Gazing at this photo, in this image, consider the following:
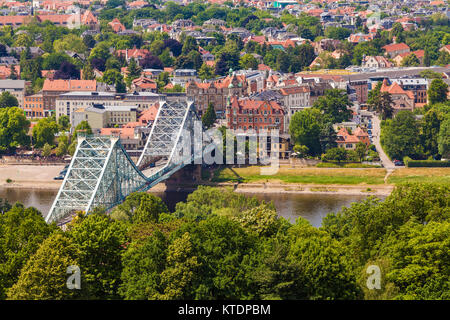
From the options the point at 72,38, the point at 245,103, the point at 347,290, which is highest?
the point at 72,38

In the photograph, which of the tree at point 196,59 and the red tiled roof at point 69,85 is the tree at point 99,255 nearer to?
the red tiled roof at point 69,85

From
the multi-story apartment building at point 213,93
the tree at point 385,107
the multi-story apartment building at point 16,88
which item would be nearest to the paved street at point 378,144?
the tree at point 385,107

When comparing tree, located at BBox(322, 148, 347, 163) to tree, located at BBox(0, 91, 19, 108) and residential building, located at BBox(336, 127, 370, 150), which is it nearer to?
residential building, located at BBox(336, 127, 370, 150)

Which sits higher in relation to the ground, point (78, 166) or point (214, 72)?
point (214, 72)

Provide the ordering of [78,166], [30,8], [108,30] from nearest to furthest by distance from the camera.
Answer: [78,166], [108,30], [30,8]

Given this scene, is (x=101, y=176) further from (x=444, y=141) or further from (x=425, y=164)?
(x=444, y=141)

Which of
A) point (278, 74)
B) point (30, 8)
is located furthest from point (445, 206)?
point (30, 8)
